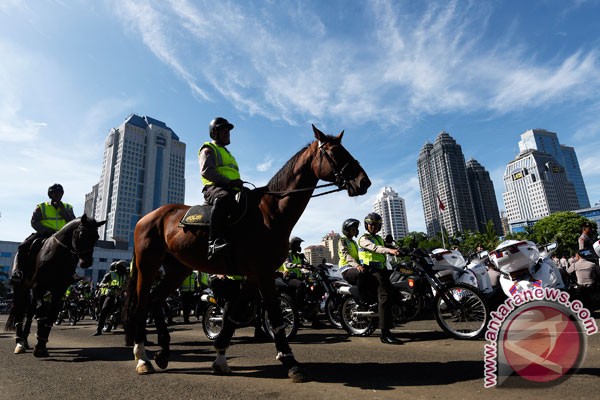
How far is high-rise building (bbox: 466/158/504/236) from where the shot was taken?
138125 millimetres

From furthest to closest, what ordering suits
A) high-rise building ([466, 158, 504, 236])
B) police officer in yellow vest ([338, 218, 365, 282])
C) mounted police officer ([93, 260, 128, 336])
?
high-rise building ([466, 158, 504, 236]) < mounted police officer ([93, 260, 128, 336]) < police officer in yellow vest ([338, 218, 365, 282])

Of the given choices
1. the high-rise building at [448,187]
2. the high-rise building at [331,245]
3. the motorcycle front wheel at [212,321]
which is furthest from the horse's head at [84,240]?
the high-rise building at [331,245]

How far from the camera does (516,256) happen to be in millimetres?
5723

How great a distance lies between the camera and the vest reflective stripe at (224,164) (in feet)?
15.7

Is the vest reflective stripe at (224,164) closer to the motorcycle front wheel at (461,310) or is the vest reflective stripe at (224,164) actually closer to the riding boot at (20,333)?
the motorcycle front wheel at (461,310)

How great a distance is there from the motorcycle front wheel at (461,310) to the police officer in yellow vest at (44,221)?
8.35 metres

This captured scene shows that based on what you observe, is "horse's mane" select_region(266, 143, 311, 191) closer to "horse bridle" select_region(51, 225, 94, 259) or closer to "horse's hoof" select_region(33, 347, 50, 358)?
"horse bridle" select_region(51, 225, 94, 259)

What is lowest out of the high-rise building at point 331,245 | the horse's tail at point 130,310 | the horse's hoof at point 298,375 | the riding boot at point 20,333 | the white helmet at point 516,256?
the horse's hoof at point 298,375

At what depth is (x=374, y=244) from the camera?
684 cm

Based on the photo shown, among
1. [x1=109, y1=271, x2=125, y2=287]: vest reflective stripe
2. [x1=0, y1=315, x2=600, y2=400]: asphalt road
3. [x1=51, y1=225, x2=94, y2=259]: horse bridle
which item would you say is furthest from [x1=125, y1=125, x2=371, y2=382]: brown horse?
[x1=109, y1=271, x2=125, y2=287]: vest reflective stripe

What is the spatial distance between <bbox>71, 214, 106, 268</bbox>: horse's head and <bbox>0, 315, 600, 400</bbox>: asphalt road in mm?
1758

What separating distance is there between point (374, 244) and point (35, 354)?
21.3 feet

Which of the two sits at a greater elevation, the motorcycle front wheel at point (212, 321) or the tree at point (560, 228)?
the tree at point (560, 228)

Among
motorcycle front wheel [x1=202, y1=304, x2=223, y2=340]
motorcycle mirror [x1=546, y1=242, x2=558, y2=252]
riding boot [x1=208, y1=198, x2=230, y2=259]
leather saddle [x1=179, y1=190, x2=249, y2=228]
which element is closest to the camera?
riding boot [x1=208, y1=198, x2=230, y2=259]
